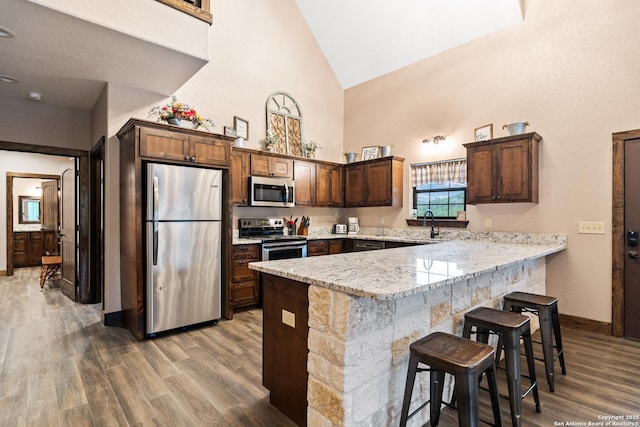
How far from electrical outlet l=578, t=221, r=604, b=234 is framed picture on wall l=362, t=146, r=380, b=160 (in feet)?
9.75

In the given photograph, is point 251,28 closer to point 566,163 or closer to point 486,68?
point 486,68

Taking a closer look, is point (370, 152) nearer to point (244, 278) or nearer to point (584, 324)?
point (244, 278)

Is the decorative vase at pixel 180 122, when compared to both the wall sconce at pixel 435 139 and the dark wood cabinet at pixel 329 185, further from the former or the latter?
the wall sconce at pixel 435 139

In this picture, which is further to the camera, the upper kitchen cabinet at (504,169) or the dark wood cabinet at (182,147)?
the upper kitchen cabinet at (504,169)

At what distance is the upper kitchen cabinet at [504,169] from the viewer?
3.68 meters

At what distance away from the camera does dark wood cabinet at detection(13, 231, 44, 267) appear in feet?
Result: 23.2

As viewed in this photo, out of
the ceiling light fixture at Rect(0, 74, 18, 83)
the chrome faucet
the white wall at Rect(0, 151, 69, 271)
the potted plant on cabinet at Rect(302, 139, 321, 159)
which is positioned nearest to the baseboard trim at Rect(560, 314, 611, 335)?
the chrome faucet

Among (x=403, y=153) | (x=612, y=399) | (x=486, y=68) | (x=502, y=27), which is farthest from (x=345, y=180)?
(x=612, y=399)

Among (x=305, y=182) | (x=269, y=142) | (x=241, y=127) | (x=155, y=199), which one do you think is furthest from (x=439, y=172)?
(x=155, y=199)

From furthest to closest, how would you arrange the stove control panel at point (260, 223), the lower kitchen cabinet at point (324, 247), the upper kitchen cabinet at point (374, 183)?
the upper kitchen cabinet at point (374, 183) → the lower kitchen cabinet at point (324, 247) → the stove control panel at point (260, 223)

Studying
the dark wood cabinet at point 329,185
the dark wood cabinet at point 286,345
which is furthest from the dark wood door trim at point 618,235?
the dark wood cabinet at point 329,185

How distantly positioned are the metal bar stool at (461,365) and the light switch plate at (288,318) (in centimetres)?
67

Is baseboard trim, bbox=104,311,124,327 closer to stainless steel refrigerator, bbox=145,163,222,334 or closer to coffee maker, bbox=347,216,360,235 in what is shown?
stainless steel refrigerator, bbox=145,163,222,334

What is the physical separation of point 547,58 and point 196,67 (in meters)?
3.99
